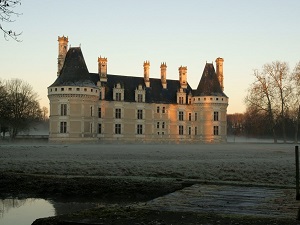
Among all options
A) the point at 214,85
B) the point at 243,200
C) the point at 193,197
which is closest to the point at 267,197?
the point at 243,200

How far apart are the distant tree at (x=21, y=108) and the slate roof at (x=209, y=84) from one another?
79.5ft

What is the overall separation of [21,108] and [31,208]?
156ft

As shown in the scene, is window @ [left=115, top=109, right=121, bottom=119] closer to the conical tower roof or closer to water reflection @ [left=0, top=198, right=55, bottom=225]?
the conical tower roof

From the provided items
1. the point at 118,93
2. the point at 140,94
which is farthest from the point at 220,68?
the point at 118,93

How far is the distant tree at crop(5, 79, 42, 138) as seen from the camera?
50394mm

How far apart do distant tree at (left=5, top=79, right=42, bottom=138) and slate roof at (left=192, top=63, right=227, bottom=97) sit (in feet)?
79.5

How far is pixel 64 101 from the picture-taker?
48.8m

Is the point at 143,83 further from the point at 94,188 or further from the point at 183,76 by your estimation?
the point at 94,188

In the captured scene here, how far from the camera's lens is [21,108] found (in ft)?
177

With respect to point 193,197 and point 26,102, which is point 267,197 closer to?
point 193,197

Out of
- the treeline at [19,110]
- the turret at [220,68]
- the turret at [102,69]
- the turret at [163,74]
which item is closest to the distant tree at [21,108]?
the treeline at [19,110]

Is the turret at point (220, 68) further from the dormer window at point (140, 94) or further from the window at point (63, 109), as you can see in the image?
the window at point (63, 109)

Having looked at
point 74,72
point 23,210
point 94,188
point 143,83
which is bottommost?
point 23,210

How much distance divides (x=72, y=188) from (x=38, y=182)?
126 centimetres
